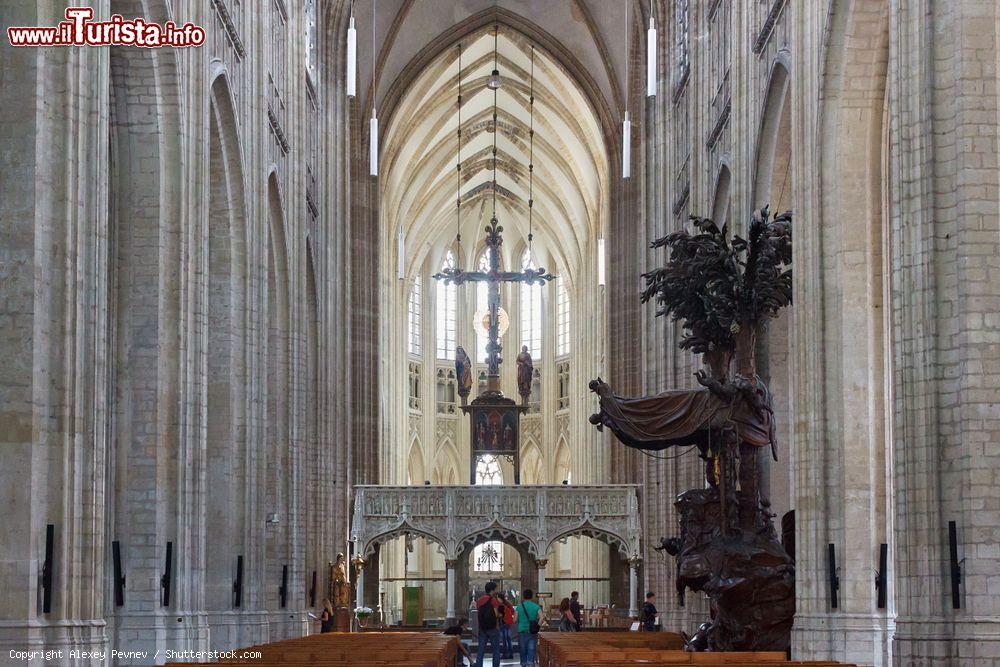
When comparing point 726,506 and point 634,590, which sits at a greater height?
point 726,506

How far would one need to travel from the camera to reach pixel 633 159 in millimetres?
45406

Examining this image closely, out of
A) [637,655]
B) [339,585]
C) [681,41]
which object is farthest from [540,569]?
[637,655]

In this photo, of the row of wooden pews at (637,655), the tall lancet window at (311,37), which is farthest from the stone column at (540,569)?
the tall lancet window at (311,37)

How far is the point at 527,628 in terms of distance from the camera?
82.3ft

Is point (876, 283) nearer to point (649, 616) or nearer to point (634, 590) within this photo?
point (649, 616)

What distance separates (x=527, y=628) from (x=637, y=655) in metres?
7.97

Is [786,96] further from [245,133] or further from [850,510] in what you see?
[245,133]

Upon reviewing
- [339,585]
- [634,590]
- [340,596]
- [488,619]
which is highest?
[488,619]

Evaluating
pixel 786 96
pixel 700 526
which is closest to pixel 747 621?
pixel 700 526

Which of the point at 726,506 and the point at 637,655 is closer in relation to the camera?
the point at 637,655

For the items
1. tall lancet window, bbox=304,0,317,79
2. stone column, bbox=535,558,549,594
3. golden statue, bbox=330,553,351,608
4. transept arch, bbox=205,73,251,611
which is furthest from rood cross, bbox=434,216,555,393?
transept arch, bbox=205,73,251,611

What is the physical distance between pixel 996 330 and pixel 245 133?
48.6 ft

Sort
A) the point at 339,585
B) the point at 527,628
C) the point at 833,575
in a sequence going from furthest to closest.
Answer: the point at 339,585
the point at 527,628
the point at 833,575

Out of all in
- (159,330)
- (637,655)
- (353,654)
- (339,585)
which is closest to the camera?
(353,654)
